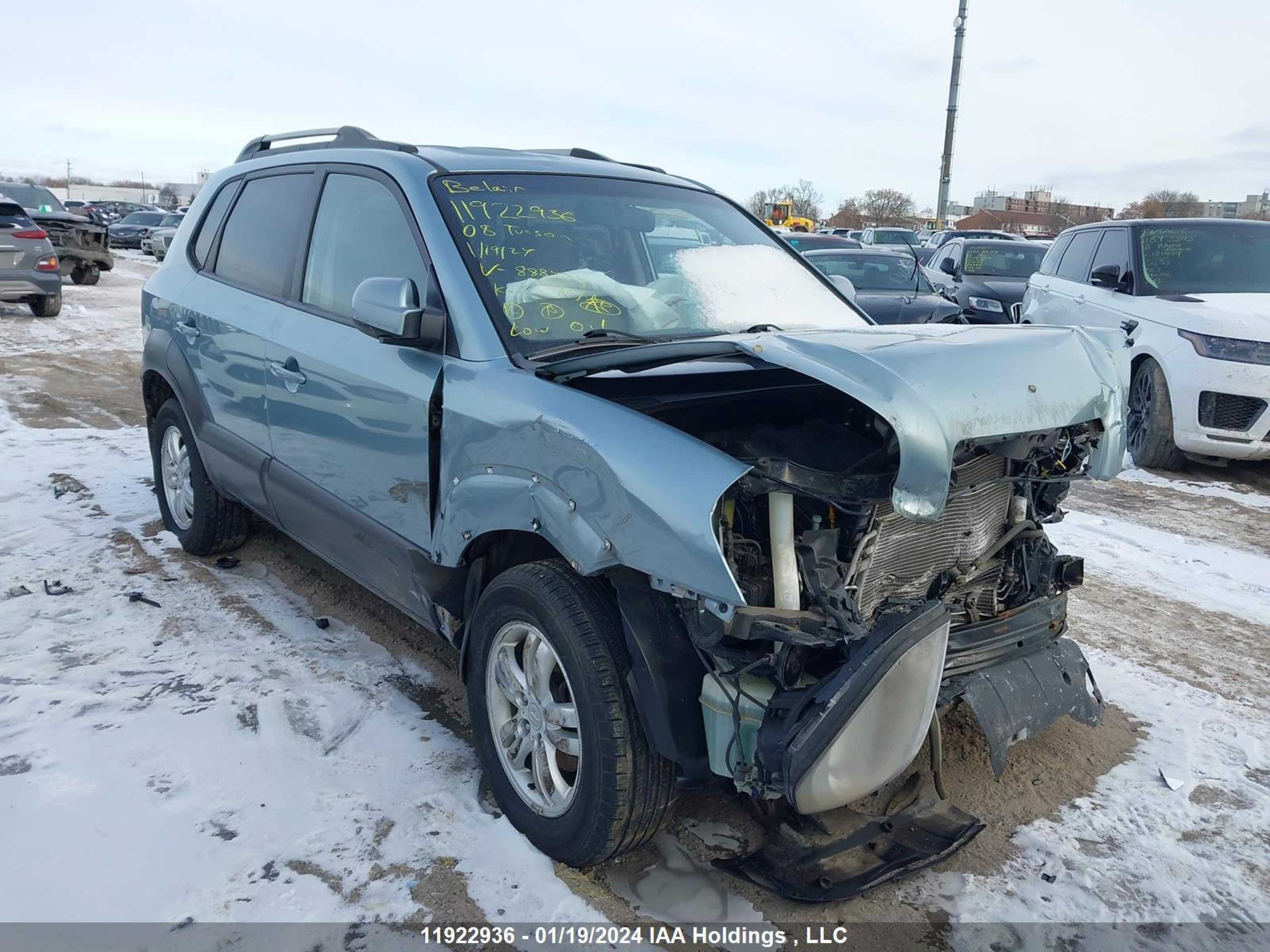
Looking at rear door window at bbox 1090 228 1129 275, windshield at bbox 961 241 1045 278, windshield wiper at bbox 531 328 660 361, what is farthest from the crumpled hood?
windshield at bbox 961 241 1045 278

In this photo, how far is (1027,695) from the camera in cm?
289

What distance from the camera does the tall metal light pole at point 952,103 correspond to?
867 inches

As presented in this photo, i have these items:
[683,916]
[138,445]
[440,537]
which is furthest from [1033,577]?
[138,445]

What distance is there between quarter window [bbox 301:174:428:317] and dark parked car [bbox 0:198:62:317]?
12.5 m

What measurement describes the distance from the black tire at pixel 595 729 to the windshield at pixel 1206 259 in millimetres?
7079

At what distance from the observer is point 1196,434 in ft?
23.4

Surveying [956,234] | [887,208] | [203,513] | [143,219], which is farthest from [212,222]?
[887,208]

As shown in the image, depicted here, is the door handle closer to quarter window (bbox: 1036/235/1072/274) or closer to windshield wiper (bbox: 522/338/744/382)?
windshield wiper (bbox: 522/338/744/382)

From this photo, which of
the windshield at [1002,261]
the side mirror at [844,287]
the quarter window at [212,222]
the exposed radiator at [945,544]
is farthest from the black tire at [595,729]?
the windshield at [1002,261]

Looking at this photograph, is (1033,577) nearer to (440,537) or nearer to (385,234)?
(440,537)

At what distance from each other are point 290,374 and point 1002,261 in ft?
37.1

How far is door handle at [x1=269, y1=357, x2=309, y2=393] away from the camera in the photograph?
365cm

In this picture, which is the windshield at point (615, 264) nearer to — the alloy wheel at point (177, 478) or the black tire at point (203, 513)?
the black tire at point (203, 513)

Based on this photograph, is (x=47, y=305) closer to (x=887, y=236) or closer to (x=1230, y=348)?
(x=1230, y=348)
